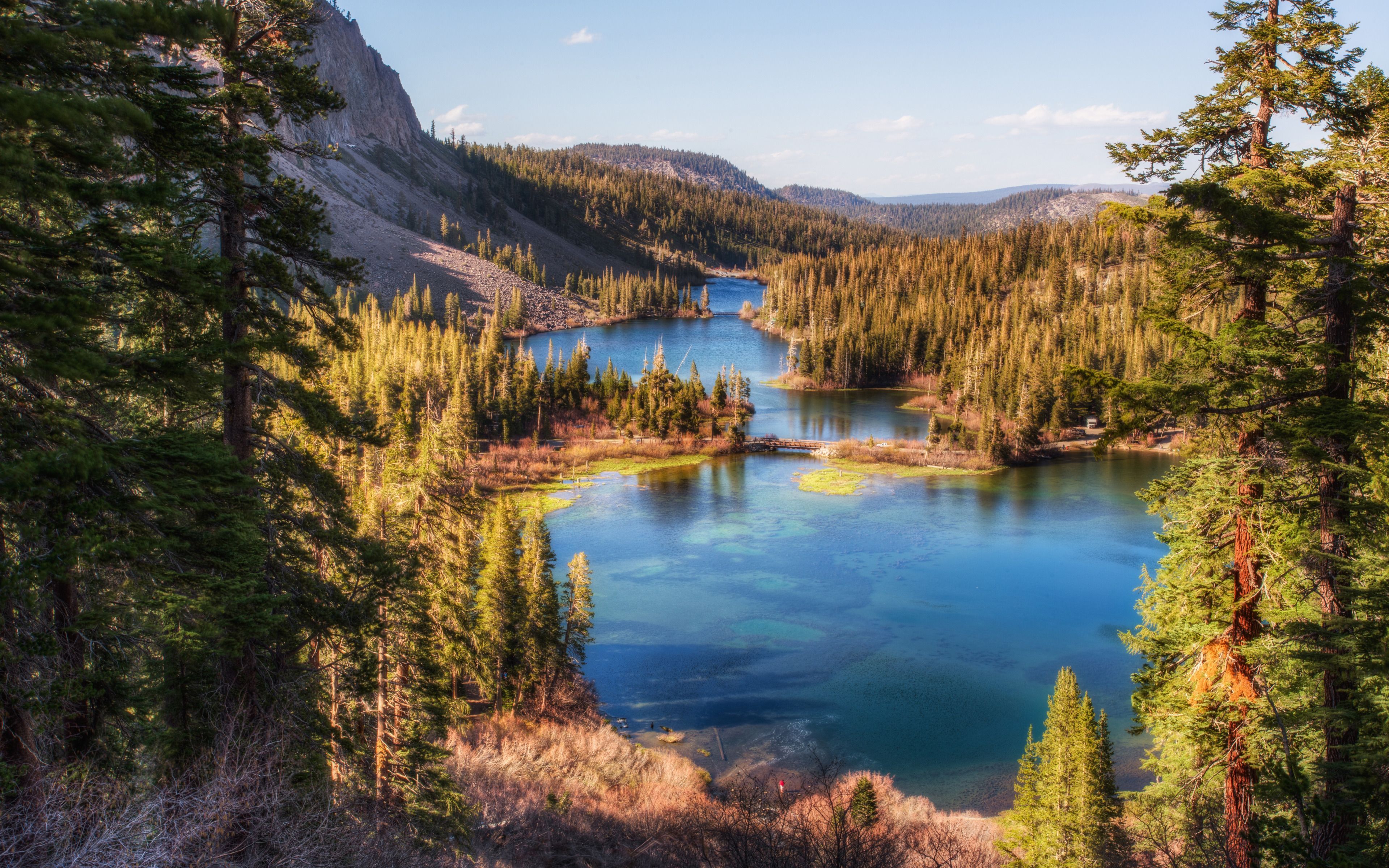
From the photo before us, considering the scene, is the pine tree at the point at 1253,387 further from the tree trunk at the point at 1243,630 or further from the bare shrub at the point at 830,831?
the bare shrub at the point at 830,831

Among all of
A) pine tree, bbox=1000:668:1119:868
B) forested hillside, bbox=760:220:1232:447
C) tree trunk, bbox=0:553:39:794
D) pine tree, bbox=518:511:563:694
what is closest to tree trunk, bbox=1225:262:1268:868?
pine tree, bbox=1000:668:1119:868

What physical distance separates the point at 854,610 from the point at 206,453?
35.2 m

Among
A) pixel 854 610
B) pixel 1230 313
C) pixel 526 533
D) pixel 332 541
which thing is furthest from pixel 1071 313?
pixel 332 541

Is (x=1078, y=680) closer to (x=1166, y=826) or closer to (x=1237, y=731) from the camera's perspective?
(x=1166, y=826)

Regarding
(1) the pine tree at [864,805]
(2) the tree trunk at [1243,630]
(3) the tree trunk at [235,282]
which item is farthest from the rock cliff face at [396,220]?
(2) the tree trunk at [1243,630]

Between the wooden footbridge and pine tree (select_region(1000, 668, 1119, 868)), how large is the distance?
54455 mm

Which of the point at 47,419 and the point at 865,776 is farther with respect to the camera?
the point at 865,776

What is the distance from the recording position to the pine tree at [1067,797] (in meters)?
16.8

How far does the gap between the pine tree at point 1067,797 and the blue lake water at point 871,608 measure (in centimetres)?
639

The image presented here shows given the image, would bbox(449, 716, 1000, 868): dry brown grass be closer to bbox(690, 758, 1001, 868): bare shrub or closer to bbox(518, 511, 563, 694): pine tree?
bbox(690, 758, 1001, 868): bare shrub

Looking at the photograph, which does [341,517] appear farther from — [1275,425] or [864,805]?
[864,805]

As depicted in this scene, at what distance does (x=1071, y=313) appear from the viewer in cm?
11075

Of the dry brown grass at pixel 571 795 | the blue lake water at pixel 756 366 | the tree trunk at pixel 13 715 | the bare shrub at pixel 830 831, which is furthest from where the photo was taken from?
the blue lake water at pixel 756 366

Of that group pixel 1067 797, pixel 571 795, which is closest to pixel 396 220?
pixel 571 795
